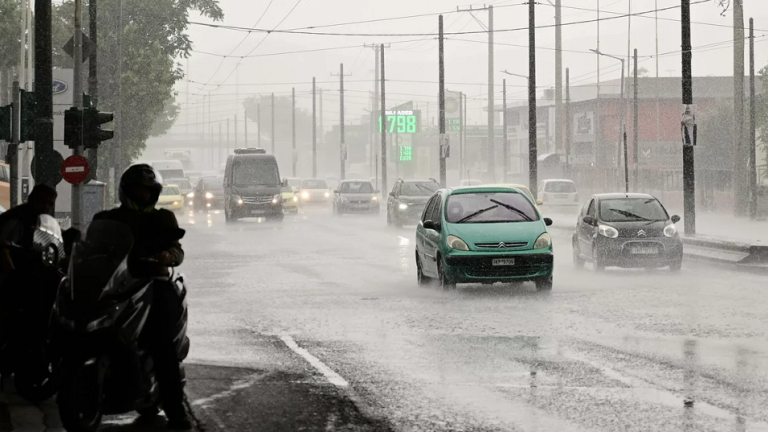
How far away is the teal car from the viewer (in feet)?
59.8

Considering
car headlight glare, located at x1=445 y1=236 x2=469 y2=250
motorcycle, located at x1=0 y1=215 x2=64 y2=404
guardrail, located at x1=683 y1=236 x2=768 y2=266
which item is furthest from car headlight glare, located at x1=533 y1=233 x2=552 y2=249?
motorcycle, located at x1=0 y1=215 x2=64 y2=404

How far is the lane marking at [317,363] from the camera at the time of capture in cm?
1014

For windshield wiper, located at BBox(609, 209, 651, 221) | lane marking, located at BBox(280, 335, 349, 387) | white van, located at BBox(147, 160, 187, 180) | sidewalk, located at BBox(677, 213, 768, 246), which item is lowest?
lane marking, located at BBox(280, 335, 349, 387)

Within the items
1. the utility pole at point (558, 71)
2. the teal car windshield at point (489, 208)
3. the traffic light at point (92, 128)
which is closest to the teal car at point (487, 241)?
the teal car windshield at point (489, 208)

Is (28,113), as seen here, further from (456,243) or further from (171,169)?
(171,169)

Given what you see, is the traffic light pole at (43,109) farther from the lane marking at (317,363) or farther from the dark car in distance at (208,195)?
the dark car in distance at (208,195)

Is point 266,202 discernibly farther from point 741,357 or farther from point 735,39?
point 741,357

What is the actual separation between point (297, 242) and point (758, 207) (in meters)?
23.9

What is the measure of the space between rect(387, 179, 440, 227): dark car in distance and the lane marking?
92.6ft

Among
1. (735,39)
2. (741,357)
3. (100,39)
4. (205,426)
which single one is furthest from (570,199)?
(205,426)

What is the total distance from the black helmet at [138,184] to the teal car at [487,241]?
10.7 meters

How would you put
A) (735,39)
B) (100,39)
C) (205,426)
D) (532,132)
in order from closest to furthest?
(205,426)
(532,132)
(735,39)
(100,39)

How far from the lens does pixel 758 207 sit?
5056cm

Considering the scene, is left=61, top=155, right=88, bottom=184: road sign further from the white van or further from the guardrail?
the white van
